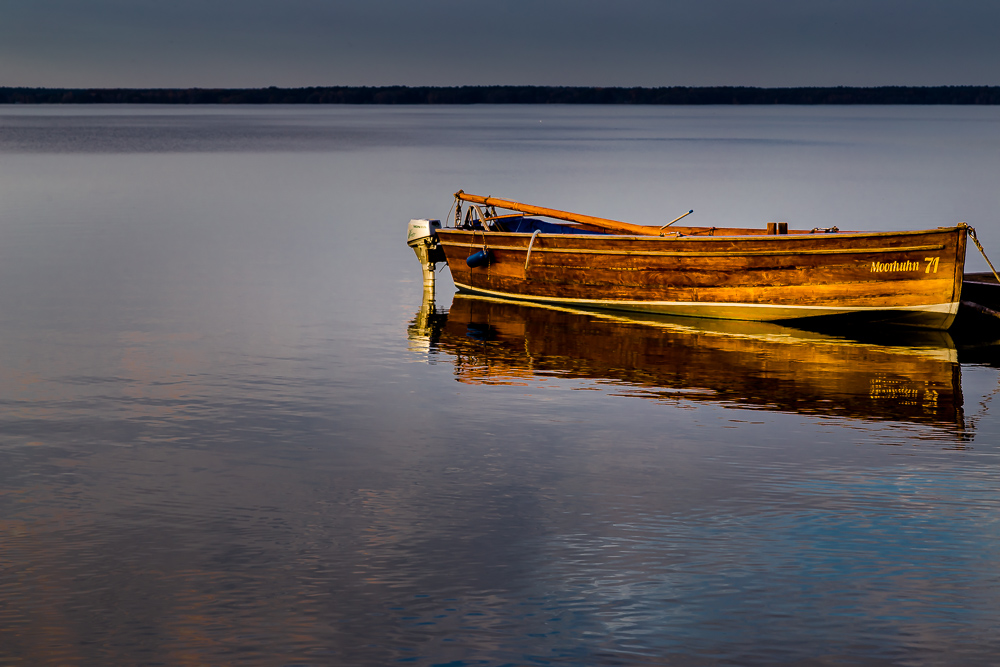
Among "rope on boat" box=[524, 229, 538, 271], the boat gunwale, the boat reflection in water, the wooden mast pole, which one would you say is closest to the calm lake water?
the boat reflection in water

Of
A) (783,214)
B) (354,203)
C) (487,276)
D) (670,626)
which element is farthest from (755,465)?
(354,203)

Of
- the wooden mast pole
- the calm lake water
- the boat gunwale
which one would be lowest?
the calm lake water

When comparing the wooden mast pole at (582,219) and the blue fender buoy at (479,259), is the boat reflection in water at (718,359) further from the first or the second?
the wooden mast pole at (582,219)

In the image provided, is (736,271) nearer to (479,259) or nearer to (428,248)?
(479,259)

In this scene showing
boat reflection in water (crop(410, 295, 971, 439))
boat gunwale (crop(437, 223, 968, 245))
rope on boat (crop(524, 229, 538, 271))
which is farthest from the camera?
rope on boat (crop(524, 229, 538, 271))

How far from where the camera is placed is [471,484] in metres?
9.77

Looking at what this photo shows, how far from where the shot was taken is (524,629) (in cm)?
692

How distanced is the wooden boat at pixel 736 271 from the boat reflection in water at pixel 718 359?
337mm

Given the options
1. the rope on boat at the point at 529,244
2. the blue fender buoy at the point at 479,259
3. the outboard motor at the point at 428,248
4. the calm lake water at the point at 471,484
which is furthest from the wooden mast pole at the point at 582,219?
the calm lake water at the point at 471,484

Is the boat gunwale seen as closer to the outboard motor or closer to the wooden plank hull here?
the wooden plank hull

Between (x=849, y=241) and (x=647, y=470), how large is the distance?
27.7 ft

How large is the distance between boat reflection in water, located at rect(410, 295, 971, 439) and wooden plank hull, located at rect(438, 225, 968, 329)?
33 cm

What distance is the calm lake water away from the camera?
6902 millimetres

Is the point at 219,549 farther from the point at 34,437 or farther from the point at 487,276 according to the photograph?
the point at 487,276
